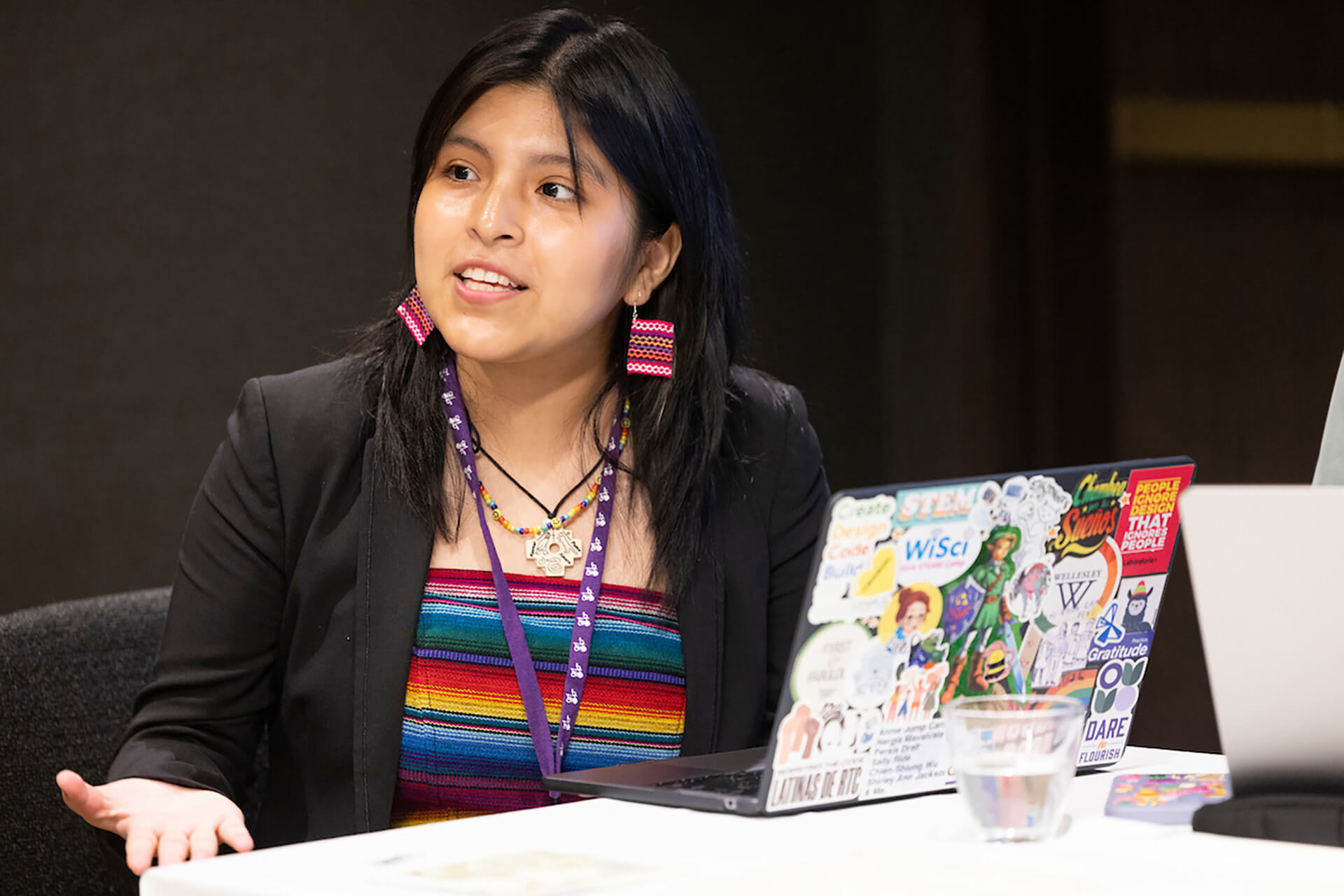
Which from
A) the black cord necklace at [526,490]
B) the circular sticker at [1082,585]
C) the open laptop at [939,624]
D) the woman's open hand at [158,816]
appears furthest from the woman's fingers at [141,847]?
the circular sticker at [1082,585]

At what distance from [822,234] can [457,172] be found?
2364mm

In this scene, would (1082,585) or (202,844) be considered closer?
(1082,585)

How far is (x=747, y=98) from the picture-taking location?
3859 mm

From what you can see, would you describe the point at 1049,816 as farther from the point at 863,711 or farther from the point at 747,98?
the point at 747,98

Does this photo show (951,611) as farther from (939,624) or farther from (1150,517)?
(1150,517)

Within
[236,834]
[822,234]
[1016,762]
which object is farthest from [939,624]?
[822,234]

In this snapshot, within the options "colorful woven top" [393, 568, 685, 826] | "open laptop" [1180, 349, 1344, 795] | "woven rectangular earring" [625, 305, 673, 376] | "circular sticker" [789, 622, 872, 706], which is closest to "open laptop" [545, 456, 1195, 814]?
"circular sticker" [789, 622, 872, 706]

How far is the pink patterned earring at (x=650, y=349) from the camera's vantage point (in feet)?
6.07

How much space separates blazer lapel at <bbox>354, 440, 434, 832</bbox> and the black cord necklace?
0.14 metres

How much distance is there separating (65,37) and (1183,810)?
2373 mm

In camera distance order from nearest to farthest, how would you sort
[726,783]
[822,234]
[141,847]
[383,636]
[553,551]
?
[726,783] → [141,847] → [383,636] → [553,551] → [822,234]

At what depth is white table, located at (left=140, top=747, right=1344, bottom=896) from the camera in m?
0.88

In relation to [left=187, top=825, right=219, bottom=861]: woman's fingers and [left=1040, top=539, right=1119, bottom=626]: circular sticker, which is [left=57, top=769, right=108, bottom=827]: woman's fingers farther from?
[left=1040, top=539, right=1119, bottom=626]: circular sticker

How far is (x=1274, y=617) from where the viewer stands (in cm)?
91
